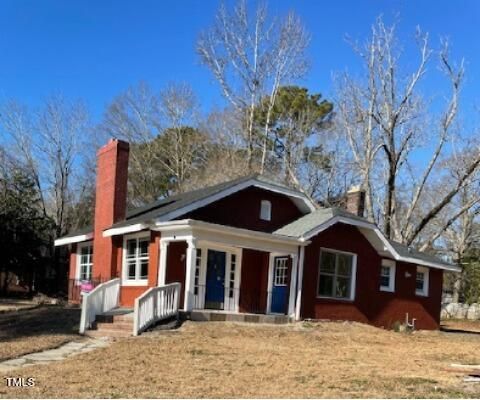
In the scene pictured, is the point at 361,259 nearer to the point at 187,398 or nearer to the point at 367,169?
the point at 367,169

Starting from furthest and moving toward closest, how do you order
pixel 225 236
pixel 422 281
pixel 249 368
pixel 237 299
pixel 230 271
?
pixel 422 281
pixel 230 271
pixel 237 299
pixel 225 236
pixel 249 368

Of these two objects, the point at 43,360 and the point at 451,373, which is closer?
the point at 451,373

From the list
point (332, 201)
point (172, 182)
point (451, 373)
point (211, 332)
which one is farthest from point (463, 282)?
point (451, 373)

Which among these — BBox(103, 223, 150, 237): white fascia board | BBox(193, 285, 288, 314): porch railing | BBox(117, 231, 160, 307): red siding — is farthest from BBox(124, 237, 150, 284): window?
BBox(193, 285, 288, 314): porch railing

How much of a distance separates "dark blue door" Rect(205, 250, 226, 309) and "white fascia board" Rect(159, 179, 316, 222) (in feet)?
5.24

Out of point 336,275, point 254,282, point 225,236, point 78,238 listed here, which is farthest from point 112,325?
point 78,238

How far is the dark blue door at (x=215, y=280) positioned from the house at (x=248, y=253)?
0.11ft

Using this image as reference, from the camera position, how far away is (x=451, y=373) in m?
10.0

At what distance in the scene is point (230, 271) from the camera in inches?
811

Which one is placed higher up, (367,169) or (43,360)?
(367,169)

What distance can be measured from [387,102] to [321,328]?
16177mm

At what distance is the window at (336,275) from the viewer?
69.4 ft

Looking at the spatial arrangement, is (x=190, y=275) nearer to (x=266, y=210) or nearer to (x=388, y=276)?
(x=266, y=210)

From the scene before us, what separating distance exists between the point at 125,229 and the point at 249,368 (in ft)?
34.3
